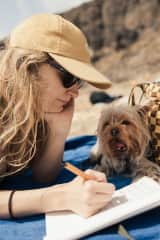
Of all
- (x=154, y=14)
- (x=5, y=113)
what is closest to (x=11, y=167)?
(x=5, y=113)

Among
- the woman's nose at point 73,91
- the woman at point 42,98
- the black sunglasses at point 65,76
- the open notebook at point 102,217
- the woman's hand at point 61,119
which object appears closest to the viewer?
the open notebook at point 102,217

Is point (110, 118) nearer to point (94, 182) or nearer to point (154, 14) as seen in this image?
point (94, 182)

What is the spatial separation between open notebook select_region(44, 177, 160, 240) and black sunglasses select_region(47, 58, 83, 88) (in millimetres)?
637

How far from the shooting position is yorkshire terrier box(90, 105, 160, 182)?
9.66 ft

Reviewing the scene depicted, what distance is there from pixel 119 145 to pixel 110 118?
195 millimetres

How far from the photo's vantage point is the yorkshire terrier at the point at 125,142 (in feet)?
9.66

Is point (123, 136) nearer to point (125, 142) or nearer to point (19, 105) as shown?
point (125, 142)

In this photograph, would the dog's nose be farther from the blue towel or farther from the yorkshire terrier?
the blue towel

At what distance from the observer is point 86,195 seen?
6.93 feet

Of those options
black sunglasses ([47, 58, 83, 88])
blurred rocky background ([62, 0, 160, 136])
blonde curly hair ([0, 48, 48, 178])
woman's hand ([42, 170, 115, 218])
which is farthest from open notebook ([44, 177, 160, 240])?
blurred rocky background ([62, 0, 160, 136])

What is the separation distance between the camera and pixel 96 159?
3.38 meters

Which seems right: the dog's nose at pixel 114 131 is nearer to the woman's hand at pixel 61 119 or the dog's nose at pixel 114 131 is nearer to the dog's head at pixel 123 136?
the dog's head at pixel 123 136

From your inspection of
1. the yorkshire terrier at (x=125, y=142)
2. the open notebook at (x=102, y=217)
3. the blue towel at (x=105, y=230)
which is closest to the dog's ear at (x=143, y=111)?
the yorkshire terrier at (x=125, y=142)

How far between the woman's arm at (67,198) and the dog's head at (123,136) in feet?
2.65
